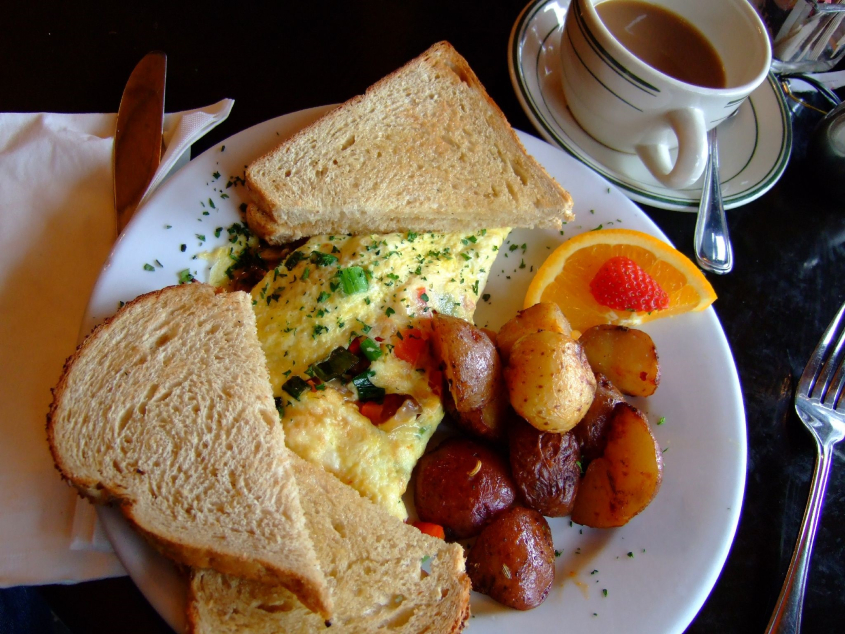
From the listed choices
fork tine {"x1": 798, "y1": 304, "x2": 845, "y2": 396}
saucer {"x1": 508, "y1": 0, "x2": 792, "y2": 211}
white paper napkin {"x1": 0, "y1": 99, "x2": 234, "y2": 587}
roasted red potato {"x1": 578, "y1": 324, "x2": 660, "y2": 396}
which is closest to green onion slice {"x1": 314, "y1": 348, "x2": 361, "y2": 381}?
white paper napkin {"x1": 0, "y1": 99, "x2": 234, "y2": 587}

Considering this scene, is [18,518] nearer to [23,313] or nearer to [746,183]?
[23,313]

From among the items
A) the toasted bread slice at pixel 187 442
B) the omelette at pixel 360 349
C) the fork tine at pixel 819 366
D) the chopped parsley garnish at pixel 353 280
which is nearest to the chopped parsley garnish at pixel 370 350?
the omelette at pixel 360 349

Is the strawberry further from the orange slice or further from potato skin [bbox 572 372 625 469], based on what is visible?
potato skin [bbox 572 372 625 469]

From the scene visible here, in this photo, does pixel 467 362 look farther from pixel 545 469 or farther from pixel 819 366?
pixel 819 366

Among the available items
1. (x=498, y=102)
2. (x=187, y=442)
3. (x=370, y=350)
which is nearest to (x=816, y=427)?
(x=370, y=350)

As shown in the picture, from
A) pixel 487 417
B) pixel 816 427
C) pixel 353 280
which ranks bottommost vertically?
pixel 816 427

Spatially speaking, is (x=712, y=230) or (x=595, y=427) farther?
(x=712, y=230)

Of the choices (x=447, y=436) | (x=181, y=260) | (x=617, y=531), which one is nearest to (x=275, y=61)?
(x=181, y=260)
